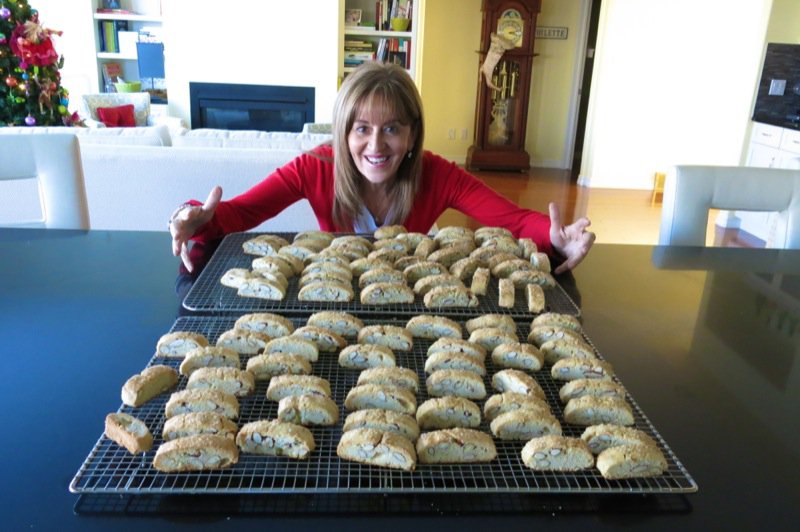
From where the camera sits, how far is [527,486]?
0.69m

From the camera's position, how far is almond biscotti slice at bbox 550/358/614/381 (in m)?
0.92

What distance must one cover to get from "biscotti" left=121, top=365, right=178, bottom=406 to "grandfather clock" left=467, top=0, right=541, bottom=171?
6125 millimetres

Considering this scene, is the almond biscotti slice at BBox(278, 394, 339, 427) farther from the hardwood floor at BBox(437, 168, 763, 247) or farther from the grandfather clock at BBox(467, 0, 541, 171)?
the grandfather clock at BBox(467, 0, 541, 171)

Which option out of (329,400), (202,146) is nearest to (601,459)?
(329,400)

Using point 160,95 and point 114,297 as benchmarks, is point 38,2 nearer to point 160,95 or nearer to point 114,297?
point 160,95

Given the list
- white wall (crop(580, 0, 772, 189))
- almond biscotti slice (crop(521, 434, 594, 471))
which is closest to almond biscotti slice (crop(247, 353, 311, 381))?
almond biscotti slice (crop(521, 434, 594, 471))

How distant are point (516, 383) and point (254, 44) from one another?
549cm

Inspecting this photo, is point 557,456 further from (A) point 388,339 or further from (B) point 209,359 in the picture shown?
(B) point 209,359

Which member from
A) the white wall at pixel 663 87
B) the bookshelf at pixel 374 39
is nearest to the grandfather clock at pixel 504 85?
the white wall at pixel 663 87

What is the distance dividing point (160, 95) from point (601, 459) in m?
6.37

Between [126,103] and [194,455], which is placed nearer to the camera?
[194,455]

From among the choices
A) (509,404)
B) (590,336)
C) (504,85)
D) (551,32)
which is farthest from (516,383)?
(551,32)

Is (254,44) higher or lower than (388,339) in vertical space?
higher

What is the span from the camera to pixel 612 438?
762 millimetres
